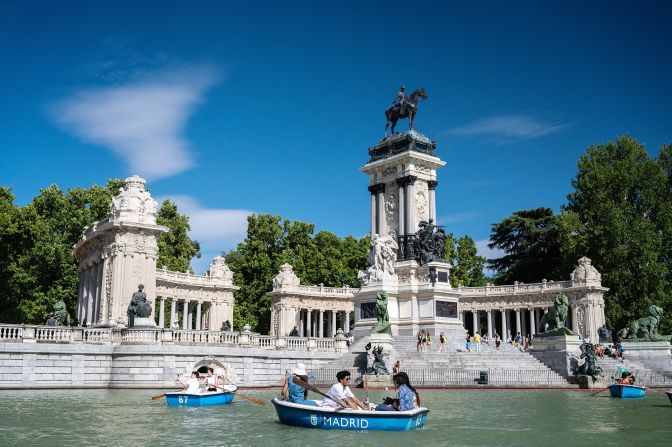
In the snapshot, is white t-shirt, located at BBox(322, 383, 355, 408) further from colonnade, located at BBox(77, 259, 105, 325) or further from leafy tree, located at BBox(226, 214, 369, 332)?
leafy tree, located at BBox(226, 214, 369, 332)

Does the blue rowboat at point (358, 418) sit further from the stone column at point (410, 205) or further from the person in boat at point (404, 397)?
the stone column at point (410, 205)

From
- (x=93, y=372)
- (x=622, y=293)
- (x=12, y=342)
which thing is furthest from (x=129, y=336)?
(x=622, y=293)

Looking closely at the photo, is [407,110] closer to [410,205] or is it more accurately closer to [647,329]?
[410,205]

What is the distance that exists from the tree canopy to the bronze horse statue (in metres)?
23.3

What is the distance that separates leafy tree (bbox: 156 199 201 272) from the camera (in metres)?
66.6

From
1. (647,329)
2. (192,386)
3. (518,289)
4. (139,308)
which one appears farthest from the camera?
(518,289)

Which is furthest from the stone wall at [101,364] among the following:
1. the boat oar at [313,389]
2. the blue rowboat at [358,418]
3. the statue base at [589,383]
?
the blue rowboat at [358,418]

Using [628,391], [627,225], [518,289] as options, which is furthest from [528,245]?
[628,391]

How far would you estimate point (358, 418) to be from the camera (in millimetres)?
15203

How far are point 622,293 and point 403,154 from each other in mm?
22156

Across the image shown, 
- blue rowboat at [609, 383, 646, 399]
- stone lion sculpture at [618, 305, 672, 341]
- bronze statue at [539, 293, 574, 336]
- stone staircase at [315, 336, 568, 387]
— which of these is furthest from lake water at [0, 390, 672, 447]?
stone lion sculpture at [618, 305, 672, 341]

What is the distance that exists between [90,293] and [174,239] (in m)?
20.9

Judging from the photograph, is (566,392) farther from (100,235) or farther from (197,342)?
(100,235)

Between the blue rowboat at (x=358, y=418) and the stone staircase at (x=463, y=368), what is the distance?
57.7 ft
